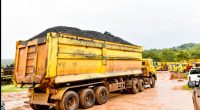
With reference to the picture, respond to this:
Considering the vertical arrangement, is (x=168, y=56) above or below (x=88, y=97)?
above

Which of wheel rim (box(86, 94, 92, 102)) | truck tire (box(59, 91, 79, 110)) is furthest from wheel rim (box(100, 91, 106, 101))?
truck tire (box(59, 91, 79, 110))

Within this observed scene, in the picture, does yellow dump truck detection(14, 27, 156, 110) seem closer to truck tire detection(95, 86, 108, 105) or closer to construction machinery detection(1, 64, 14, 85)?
truck tire detection(95, 86, 108, 105)

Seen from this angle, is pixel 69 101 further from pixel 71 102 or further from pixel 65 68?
pixel 65 68

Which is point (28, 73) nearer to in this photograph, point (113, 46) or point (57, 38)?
point (57, 38)

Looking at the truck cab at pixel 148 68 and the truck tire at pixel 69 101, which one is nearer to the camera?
the truck tire at pixel 69 101

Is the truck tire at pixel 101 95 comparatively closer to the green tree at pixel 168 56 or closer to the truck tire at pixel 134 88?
the truck tire at pixel 134 88

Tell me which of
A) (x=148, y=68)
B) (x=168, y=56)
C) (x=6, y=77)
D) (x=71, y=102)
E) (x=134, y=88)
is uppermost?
(x=168, y=56)

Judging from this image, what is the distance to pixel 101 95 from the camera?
1162cm

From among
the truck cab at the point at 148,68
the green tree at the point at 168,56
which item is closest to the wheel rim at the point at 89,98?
the truck cab at the point at 148,68

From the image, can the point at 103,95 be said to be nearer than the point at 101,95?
No

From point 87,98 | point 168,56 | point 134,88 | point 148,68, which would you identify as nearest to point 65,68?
point 87,98

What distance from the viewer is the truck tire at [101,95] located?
1134 cm

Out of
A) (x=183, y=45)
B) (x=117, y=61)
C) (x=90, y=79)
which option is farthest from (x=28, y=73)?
(x=183, y=45)

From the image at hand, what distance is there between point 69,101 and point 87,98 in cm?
110
